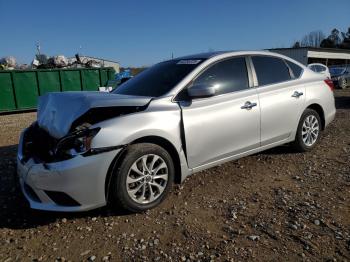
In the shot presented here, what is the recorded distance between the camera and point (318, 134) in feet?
18.7

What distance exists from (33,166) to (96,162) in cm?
65

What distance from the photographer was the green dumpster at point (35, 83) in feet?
49.3

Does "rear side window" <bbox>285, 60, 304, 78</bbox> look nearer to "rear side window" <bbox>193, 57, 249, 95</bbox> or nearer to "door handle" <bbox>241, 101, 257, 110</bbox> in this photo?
"rear side window" <bbox>193, 57, 249, 95</bbox>

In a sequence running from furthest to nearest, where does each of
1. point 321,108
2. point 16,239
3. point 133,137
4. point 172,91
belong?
point 321,108 → point 172,91 → point 133,137 → point 16,239

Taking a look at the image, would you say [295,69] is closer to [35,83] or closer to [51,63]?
[35,83]

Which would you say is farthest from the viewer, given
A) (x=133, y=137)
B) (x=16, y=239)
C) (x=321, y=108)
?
(x=321, y=108)

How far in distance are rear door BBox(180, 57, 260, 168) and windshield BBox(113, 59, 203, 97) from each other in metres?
0.23

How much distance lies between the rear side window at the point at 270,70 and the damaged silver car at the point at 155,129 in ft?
0.06

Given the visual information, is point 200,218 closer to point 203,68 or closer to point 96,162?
point 96,162

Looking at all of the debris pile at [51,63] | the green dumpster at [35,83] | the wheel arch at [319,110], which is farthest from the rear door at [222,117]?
the debris pile at [51,63]

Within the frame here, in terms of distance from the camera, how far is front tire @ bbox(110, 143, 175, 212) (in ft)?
11.3

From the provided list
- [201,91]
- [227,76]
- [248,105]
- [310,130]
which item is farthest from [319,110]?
[201,91]

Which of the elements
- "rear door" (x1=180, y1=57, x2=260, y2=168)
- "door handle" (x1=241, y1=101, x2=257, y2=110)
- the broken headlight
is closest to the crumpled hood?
the broken headlight

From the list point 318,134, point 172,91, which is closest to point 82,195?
point 172,91
